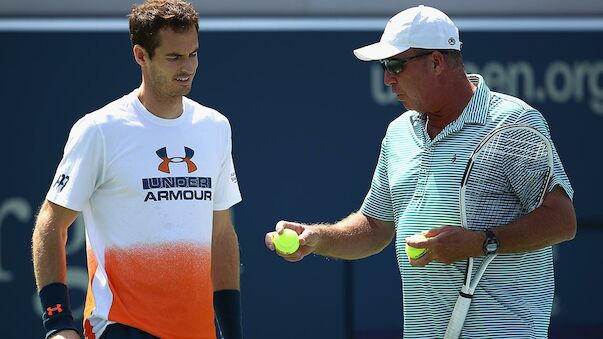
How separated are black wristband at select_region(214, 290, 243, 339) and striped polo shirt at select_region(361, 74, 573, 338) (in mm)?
608

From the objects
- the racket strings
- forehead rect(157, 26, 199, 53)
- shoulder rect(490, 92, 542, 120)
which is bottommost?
the racket strings

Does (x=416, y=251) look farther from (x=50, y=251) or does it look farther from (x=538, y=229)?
(x=50, y=251)

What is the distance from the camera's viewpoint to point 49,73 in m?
6.98

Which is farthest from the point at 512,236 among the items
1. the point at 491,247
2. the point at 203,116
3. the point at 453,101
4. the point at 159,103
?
the point at 159,103

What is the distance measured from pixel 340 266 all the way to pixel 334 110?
859mm

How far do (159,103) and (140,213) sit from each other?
39 centimetres

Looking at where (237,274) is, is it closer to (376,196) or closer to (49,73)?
(376,196)

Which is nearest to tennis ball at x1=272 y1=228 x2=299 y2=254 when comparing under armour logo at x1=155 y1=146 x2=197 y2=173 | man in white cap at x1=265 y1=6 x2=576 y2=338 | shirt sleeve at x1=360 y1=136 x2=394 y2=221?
man in white cap at x1=265 y1=6 x2=576 y2=338

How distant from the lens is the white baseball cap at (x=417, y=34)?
4355mm

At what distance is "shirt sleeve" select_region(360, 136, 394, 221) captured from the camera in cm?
464

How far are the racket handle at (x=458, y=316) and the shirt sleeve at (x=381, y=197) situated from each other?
61cm

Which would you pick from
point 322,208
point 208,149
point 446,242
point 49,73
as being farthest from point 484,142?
point 49,73

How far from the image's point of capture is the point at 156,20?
14.2 ft

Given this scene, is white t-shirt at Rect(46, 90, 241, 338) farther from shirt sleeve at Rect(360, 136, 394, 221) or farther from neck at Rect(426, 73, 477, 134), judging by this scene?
neck at Rect(426, 73, 477, 134)
